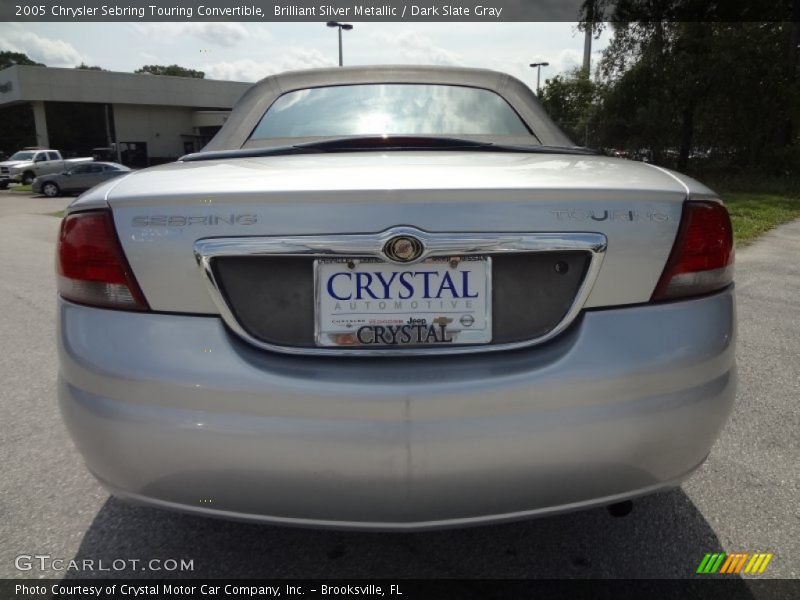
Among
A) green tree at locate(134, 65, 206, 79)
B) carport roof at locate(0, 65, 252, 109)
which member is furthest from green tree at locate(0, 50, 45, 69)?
carport roof at locate(0, 65, 252, 109)

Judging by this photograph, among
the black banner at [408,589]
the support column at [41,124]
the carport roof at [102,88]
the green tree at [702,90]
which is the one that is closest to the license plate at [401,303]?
the black banner at [408,589]

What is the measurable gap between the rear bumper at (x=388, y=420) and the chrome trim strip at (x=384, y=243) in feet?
0.09

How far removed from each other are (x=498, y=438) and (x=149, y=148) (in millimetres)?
50175

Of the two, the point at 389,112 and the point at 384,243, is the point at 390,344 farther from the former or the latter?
the point at 389,112

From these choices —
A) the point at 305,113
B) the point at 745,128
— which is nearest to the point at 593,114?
the point at 745,128

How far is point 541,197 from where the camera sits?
1412 millimetres

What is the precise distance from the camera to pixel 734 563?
6.06 feet

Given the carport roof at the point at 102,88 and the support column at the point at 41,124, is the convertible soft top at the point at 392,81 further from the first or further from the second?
the support column at the point at 41,124

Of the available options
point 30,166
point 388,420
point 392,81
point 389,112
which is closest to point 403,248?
point 388,420

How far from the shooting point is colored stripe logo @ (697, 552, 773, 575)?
181 cm

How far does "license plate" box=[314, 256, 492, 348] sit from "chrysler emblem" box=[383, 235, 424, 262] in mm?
36

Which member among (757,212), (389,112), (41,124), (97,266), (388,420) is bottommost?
(757,212)

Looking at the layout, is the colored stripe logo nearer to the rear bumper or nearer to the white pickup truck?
the rear bumper
